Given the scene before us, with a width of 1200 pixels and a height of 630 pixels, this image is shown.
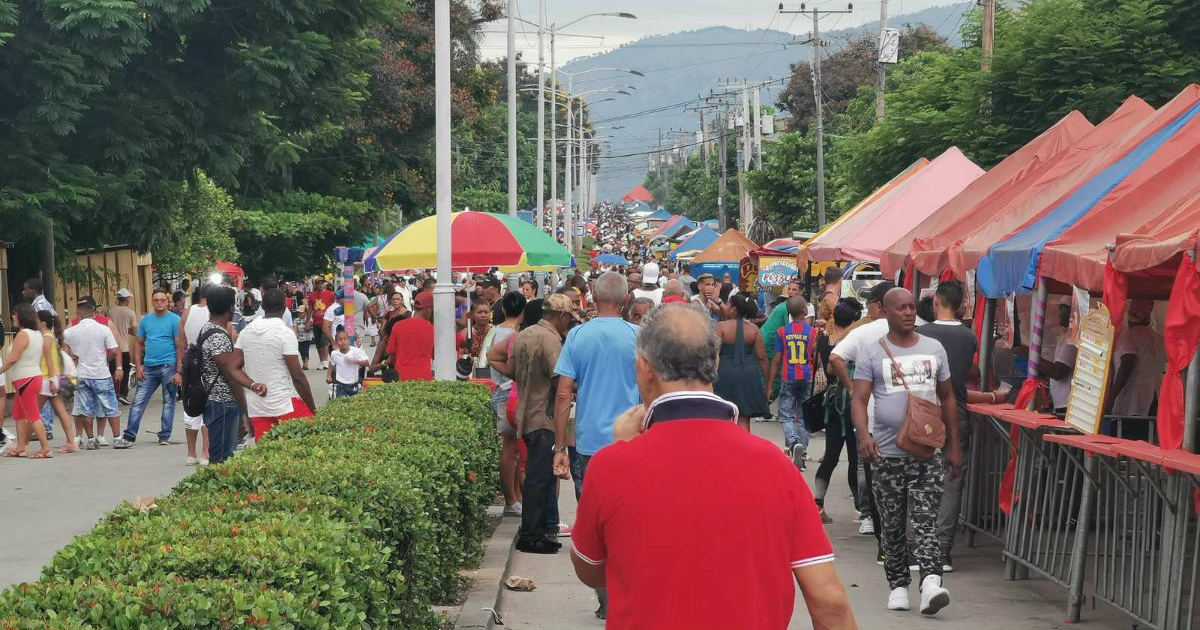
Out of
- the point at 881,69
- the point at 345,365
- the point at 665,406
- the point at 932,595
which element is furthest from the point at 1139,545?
the point at 881,69

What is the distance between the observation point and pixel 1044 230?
9.60m

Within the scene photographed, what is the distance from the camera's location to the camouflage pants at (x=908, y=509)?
8.09 metres

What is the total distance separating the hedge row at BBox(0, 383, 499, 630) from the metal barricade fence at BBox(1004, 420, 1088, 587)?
136 inches

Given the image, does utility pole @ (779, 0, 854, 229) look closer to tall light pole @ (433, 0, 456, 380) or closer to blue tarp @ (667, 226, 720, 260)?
blue tarp @ (667, 226, 720, 260)

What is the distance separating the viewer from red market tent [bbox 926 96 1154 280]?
10422 millimetres

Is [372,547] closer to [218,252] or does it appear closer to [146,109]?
[146,109]

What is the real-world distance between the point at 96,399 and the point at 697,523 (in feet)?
47.7

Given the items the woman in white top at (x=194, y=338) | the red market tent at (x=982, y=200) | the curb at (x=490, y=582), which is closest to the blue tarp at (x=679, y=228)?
the woman in white top at (x=194, y=338)

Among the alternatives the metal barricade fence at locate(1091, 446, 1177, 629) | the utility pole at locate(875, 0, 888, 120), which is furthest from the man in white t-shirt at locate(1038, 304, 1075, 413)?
the utility pole at locate(875, 0, 888, 120)

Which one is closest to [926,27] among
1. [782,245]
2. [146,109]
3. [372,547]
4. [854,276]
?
[782,245]

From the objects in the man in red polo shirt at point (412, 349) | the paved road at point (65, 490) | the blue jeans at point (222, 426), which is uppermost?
the man in red polo shirt at point (412, 349)

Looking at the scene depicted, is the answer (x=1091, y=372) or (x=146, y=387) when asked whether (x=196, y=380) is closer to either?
(x=146, y=387)

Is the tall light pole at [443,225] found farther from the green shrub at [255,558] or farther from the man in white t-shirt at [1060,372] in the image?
the green shrub at [255,558]

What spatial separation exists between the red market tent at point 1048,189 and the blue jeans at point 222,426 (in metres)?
5.87
